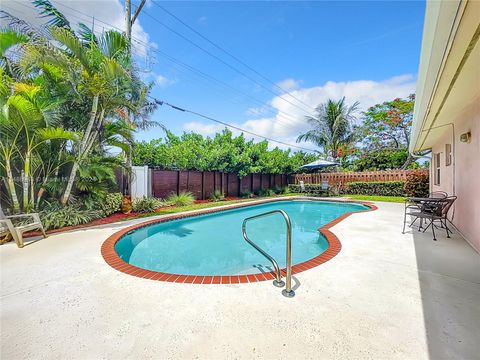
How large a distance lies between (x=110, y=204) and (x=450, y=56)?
926 centimetres

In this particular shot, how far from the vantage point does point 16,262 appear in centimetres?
371

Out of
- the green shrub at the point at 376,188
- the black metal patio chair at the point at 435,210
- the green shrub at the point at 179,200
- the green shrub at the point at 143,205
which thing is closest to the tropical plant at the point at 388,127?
the green shrub at the point at 376,188

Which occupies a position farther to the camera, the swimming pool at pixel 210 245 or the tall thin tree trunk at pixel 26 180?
the tall thin tree trunk at pixel 26 180

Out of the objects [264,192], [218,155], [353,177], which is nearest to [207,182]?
[218,155]

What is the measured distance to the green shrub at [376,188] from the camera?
527 inches

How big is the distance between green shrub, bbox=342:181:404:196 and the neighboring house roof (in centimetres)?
1019

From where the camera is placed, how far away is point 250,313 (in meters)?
2.22

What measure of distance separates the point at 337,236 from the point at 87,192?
25.8ft

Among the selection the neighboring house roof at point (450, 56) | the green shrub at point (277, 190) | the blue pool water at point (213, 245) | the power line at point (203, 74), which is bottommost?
the blue pool water at point (213, 245)

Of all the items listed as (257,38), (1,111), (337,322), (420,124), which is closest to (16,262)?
(1,111)

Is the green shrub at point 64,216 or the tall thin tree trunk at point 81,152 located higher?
the tall thin tree trunk at point 81,152

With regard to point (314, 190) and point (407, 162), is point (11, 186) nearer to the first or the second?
point (314, 190)

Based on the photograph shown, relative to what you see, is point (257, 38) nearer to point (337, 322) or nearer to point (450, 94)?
point (450, 94)

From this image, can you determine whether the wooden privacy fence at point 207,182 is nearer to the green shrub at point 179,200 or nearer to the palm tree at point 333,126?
the green shrub at point 179,200
